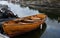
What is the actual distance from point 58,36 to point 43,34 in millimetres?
1807

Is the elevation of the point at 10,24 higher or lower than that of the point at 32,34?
higher

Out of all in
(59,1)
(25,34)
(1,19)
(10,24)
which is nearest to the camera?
(10,24)

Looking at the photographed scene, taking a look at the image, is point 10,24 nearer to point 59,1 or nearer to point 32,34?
point 32,34

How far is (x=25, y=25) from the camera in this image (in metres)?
20.5

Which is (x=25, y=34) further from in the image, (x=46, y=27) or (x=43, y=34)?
(x=46, y=27)

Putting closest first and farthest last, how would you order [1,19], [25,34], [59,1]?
[25,34] → [1,19] → [59,1]

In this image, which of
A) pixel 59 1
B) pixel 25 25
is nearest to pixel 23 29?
pixel 25 25

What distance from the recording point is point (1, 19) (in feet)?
76.7

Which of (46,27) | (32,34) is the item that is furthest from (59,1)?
(32,34)

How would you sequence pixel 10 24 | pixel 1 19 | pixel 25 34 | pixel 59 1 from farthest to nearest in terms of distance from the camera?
pixel 59 1, pixel 1 19, pixel 25 34, pixel 10 24

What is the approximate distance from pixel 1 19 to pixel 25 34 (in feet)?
12.4

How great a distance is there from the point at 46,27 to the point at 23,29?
5.27m

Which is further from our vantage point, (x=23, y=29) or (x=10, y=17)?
(x=10, y=17)

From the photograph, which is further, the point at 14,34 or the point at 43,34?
the point at 43,34
